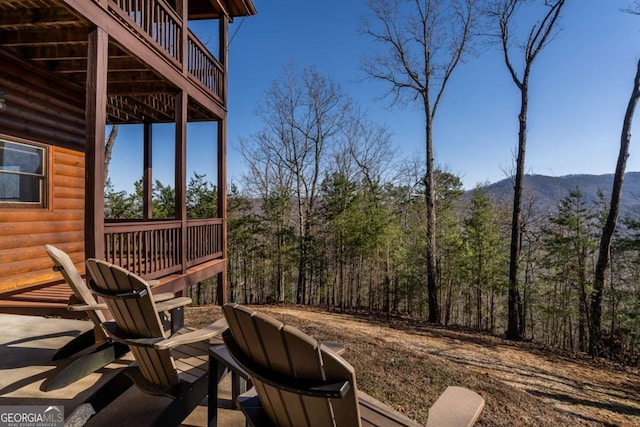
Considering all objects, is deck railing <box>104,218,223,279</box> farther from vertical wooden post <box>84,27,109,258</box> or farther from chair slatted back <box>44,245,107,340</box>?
chair slatted back <box>44,245,107,340</box>

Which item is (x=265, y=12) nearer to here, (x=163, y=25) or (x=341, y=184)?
(x=341, y=184)

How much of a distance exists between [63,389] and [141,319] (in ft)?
3.97

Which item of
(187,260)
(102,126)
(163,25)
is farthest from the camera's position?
(187,260)

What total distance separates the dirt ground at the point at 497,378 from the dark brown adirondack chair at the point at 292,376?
2.21 m

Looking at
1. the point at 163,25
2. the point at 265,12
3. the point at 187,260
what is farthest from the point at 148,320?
the point at 265,12

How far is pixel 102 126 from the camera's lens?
10.5 ft

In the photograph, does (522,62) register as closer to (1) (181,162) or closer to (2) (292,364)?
(1) (181,162)

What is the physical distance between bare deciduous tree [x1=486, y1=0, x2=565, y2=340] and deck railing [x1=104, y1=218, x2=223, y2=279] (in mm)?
8328

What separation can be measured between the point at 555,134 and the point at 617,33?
3777 mm

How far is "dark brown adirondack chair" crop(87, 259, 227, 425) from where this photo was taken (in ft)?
5.32

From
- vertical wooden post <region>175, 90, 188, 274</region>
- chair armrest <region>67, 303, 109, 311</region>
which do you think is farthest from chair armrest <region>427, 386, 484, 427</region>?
vertical wooden post <region>175, 90, 188, 274</region>

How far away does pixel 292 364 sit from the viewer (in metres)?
0.96

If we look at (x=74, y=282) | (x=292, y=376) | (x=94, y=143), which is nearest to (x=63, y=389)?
(x=74, y=282)

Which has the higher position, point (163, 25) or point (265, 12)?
point (265, 12)
